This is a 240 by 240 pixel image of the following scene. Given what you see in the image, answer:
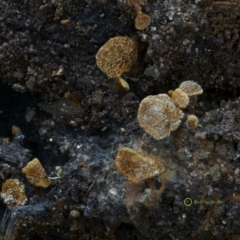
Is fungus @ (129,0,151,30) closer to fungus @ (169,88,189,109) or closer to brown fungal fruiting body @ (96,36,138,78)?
brown fungal fruiting body @ (96,36,138,78)

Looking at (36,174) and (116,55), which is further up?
(116,55)

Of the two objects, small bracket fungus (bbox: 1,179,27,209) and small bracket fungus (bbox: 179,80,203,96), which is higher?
small bracket fungus (bbox: 179,80,203,96)

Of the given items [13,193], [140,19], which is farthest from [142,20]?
[13,193]

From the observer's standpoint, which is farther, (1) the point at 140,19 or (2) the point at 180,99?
(1) the point at 140,19

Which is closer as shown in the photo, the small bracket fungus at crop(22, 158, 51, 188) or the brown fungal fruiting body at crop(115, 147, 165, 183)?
the brown fungal fruiting body at crop(115, 147, 165, 183)

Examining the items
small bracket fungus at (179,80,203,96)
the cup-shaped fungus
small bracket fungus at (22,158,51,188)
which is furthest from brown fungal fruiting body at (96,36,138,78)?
small bracket fungus at (22,158,51,188)

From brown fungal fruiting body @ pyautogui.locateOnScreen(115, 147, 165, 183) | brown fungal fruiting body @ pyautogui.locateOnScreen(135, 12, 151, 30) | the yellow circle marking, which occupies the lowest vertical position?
the yellow circle marking

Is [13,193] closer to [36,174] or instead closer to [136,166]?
[36,174]
